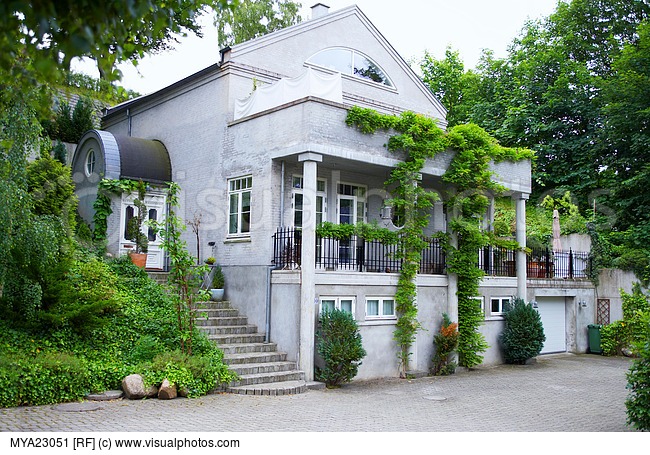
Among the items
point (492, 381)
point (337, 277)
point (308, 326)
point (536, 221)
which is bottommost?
point (492, 381)

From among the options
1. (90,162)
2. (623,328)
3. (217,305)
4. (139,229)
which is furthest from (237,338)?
(623,328)

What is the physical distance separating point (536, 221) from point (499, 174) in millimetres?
10997

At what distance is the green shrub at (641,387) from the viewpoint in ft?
28.3

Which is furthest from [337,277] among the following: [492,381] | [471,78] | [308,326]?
[471,78]

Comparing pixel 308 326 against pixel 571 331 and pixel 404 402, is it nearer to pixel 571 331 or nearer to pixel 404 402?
pixel 404 402

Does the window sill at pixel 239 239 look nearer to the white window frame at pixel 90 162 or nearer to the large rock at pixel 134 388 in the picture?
the large rock at pixel 134 388

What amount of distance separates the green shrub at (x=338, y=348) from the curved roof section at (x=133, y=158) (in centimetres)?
831

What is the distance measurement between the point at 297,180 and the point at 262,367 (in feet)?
17.5

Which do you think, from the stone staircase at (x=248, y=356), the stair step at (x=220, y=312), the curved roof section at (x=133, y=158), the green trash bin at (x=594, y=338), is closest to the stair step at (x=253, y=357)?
the stone staircase at (x=248, y=356)

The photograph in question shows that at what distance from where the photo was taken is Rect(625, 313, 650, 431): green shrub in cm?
864

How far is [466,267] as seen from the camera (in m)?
17.6

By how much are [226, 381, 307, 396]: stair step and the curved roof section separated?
29.0 ft

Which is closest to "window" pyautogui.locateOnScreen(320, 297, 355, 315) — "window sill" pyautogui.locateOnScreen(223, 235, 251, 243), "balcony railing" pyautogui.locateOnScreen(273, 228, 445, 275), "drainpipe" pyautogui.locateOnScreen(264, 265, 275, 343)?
"balcony railing" pyautogui.locateOnScreen(273, 228, 445, 275)

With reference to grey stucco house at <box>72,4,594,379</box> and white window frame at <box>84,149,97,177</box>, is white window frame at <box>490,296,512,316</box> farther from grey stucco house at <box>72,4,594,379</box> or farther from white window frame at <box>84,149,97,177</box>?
white window frame at <box>84,149,97,177</box>
